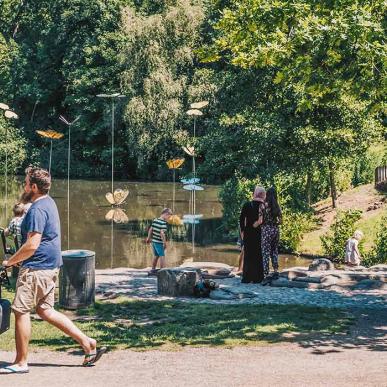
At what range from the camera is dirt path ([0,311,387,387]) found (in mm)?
6605

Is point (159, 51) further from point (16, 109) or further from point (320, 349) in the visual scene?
point (320, 349)

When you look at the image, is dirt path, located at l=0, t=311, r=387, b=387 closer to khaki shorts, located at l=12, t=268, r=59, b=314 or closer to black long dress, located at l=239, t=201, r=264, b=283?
khaki shorts, located at l=12, t=268, r=59, b=314

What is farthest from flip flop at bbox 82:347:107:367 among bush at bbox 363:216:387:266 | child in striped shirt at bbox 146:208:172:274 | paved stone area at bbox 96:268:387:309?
bush at bbox 363:216:387:266

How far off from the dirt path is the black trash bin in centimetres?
242

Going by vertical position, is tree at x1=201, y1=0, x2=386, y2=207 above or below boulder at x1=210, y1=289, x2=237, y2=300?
above

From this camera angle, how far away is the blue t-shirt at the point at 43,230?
654 cm

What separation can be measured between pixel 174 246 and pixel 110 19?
30.9 m

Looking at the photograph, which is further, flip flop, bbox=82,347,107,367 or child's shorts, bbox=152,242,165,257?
child's shorts, bbox=152,242,165,257

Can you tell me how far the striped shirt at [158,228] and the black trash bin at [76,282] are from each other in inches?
163

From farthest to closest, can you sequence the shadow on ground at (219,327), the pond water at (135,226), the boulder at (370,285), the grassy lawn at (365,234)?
the pond water at (135,226) < the grassy lawn at (365,234) < the boulder at (370,285) < the shadow on ground at (219,327)

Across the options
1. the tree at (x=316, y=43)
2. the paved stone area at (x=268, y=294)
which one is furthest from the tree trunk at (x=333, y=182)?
the paved stone area at (x=268, y=294)

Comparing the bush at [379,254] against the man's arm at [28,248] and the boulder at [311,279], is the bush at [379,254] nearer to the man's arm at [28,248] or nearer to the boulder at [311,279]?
the boulder at [311,279]

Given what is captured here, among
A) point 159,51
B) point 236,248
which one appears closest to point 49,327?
point 236,248

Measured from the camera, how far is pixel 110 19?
52.8 meters
